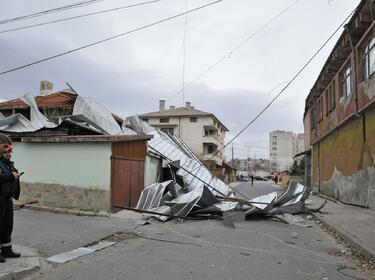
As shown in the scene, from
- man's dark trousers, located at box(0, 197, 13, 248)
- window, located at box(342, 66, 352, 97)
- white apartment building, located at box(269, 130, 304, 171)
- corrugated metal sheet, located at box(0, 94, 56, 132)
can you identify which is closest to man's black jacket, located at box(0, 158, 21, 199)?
man's dark trousers, located at box(0, 197, 13, 248)

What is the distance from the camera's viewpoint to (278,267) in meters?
7.16

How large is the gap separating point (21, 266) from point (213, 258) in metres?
3.17

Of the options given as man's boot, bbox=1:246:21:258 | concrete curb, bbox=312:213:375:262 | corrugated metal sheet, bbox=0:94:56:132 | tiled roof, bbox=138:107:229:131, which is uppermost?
tiled roof, bbox=138:107:229:131

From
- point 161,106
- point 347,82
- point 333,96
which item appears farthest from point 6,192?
point 161,106

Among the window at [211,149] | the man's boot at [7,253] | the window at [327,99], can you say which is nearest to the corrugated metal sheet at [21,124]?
the man's boot at [7,253]

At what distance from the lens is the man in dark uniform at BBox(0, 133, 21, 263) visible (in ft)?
21.0

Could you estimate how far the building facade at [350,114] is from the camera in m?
16.3

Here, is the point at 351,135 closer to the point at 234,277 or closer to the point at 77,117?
the point at 77,117

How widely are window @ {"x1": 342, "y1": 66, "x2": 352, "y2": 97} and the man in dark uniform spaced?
16.5 meters

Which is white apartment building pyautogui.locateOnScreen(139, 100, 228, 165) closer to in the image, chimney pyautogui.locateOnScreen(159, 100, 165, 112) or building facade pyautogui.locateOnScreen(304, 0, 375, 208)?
chimney pyautogui.locateOnScreen(159, 100, 165, 112)

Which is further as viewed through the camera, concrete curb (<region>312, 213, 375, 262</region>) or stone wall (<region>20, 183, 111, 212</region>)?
stone wall (<region>20, 183, 111, 212</region>)

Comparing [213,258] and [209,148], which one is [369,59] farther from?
[209,148]

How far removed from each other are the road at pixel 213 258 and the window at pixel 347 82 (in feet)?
34.4

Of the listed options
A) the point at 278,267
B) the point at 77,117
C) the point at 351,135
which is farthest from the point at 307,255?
the point at 351,135
